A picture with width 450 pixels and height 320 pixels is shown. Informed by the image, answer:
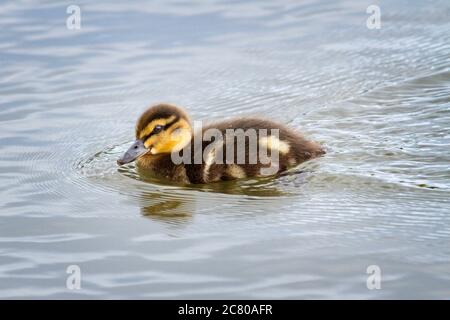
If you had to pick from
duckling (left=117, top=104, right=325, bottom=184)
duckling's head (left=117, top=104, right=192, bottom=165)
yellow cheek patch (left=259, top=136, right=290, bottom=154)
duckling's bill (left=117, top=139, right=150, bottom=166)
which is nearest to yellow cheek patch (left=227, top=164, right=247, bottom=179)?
duckling (left=117, top=104, right=325, bottom=184)

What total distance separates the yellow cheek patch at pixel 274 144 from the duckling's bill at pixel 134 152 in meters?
0.73

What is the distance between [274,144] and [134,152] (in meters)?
0.83

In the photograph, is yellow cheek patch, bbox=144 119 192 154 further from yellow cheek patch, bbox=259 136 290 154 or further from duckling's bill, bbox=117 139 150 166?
yellow cheek patch, bbox=259 136 290 154

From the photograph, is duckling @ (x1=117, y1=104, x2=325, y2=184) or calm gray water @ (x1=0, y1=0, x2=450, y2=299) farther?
duckling @ (x1=117, y1=104, x2=325, y2=184)

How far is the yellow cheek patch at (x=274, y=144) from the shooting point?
18.5ft

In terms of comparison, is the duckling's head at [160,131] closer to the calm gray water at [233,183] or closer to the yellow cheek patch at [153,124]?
the yellow cheek patch at [153,124]

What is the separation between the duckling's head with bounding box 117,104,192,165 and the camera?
5.85m

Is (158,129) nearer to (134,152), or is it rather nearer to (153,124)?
(153,124)

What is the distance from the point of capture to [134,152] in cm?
586

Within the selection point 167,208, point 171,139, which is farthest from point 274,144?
point 167,208

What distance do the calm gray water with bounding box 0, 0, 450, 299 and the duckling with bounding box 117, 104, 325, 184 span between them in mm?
122
